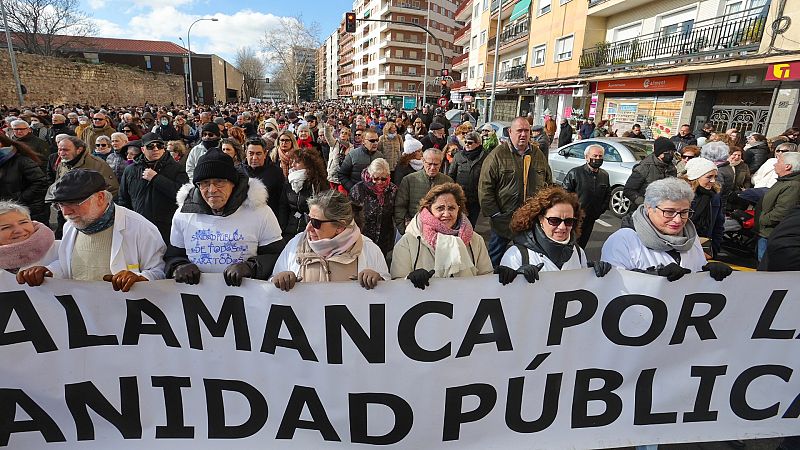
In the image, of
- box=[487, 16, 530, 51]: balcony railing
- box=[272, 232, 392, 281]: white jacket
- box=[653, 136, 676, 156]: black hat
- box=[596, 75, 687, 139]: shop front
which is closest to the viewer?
box=[272, 232, 392, 281]: white jacket

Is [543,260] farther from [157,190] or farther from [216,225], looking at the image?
[157,190]

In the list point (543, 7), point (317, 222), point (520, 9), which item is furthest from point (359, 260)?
point (520, 9)

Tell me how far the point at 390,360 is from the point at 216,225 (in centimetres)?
130

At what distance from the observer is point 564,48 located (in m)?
22.4

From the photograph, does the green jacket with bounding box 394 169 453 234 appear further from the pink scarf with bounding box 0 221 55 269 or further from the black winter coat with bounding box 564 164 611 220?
the pink scarf with bounding box 0 221 55 269

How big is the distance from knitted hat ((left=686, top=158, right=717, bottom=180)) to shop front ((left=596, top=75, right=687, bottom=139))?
38.3 ft

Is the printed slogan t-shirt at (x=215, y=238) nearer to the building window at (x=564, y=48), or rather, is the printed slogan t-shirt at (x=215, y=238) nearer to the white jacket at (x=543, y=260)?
the white jacket at (x=543, y=260)

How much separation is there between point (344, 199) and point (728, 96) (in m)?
16.5

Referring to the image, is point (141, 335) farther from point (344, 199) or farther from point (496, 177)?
point (496, 177)

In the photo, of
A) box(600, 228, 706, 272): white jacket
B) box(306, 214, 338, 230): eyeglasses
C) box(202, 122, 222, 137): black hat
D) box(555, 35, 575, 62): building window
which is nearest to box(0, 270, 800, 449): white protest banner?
box(600, 228, 706, 272): white jacket

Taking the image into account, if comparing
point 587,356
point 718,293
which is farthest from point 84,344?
point 718,293

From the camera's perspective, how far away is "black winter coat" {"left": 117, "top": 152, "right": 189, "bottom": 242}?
4.29 metres

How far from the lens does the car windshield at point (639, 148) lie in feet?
27.3

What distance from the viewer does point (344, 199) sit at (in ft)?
8.01
